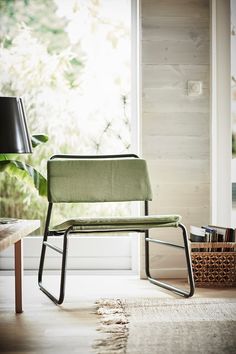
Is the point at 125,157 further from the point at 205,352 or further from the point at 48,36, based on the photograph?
the point at 205,352

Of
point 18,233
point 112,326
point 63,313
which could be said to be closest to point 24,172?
point 63,313

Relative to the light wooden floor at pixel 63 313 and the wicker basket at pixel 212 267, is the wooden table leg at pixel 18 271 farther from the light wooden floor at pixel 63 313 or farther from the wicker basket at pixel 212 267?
the wicker basket at pixel 212 267

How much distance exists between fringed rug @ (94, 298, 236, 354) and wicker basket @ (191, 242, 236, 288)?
47cm

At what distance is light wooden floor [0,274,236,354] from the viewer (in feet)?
8.82

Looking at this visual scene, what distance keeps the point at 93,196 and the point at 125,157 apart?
1.65ft

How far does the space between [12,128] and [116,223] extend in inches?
27.6

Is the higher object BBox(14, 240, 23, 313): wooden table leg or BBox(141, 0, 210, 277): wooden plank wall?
BBox(141, 0, 210, 277): wooden plank wall

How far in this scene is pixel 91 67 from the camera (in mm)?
4652

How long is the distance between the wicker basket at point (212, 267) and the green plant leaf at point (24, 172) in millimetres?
973

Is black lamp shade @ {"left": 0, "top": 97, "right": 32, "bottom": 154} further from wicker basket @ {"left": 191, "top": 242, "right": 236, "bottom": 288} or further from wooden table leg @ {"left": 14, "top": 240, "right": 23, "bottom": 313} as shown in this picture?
wicker basket @ {"left": 191, "top": 242, "right": 236, "bottom": 288}

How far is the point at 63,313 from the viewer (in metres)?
3.29

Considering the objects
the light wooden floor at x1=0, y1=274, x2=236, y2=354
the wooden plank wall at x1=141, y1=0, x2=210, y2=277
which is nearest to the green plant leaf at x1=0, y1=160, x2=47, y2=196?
the light wooden floor at x1=0, y1=274, x2=236, y2=354

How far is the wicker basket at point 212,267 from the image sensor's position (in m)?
4.04

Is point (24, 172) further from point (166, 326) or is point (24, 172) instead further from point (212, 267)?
point (166, 326)
